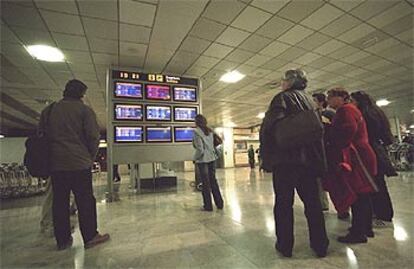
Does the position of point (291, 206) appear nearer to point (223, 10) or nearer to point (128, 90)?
point (223, 10)

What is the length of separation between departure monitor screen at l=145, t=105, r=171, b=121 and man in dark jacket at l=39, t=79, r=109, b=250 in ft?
9.69

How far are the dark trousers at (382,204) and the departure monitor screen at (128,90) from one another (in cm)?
462

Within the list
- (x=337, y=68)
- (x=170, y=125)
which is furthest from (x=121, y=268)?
(x=337, y=68)

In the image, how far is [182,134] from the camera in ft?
18.5

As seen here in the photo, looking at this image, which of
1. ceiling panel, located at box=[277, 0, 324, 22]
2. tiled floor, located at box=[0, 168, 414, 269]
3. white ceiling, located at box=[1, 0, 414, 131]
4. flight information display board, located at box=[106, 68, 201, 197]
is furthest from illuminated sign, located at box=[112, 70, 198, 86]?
tiled floor, located at box=[0, 168, 414, 269]

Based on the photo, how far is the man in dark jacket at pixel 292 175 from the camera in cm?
179

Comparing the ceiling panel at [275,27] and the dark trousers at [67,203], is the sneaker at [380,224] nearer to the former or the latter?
the dark trousers at [67,203]

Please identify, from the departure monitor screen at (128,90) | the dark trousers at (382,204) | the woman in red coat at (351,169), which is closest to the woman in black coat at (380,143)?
the dark trousers at (382,204)

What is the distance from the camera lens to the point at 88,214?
2289 mm

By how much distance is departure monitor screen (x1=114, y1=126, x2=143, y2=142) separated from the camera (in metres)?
5.04

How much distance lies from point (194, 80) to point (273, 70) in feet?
7.16

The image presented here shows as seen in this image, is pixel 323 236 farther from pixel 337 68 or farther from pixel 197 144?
pixel 337 68

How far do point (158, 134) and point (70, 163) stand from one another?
3.20 metres

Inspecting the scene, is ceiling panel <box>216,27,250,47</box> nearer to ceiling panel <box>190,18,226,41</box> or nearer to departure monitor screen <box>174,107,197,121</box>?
ceiling panel <box>190,18,226,41</box>
